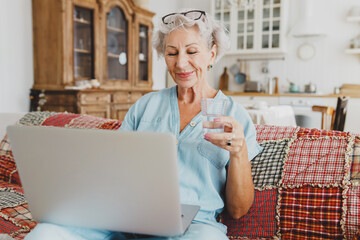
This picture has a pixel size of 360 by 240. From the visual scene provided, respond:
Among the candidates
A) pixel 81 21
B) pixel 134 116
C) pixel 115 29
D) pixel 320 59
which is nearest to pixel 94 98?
pixel 81 21

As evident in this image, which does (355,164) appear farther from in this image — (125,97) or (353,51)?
(353,51)

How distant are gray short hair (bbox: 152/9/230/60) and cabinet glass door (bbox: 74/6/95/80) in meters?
2.21

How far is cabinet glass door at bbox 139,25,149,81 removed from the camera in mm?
4223

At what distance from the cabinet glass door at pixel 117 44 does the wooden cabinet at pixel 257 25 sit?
5.65 ft

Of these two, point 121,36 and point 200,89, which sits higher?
point 121,36

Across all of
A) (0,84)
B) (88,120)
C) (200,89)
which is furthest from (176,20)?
(0,84)

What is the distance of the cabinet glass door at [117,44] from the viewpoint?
12.2ft

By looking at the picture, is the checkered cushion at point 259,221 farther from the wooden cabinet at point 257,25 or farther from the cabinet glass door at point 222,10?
the cabinet glass door at point 222,10

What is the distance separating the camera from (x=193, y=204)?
42.1 inches

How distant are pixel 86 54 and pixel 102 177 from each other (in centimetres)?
292

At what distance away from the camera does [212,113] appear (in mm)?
928

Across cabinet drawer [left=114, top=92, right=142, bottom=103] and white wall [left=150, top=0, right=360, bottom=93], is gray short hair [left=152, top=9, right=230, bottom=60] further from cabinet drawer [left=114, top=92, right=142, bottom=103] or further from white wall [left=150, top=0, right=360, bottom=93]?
white wall [left=150, top=0, right=360, bottom=93]

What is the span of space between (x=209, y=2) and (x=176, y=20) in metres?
4.89

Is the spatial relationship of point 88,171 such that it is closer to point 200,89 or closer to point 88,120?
point 200,89
